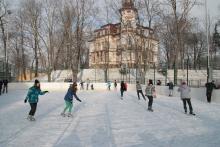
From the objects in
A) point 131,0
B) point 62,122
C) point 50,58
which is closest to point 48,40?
point 50,58

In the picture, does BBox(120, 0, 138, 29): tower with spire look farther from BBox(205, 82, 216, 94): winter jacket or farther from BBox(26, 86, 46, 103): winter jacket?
BBox(26, 86, 46, 103): winter jacket

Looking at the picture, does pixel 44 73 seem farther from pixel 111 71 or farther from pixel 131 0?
pixel 131 0

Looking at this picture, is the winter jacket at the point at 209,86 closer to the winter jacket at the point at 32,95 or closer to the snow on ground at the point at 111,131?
the snow on ground at the point at 111,131

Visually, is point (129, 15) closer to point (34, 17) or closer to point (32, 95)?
point (34, 17)

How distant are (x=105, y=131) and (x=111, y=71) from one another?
61188mm

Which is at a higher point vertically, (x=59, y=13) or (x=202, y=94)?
(x=59, y=13)

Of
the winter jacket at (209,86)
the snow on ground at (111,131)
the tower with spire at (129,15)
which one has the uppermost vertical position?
the tower with spire at (129,15)

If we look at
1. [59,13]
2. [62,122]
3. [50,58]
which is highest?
[59,13]

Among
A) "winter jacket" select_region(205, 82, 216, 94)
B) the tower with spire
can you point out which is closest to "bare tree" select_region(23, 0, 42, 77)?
the tower with spire

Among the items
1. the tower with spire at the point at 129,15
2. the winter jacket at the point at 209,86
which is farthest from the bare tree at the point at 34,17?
the winter jacket at the point at 209,86

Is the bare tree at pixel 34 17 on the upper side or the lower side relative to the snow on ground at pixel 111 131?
upper

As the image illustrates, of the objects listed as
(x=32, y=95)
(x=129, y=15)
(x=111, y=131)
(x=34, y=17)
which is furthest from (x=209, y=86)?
(x=34, y=17)

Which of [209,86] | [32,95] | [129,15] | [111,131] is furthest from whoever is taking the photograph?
[129,15]

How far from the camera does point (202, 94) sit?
29.7m
